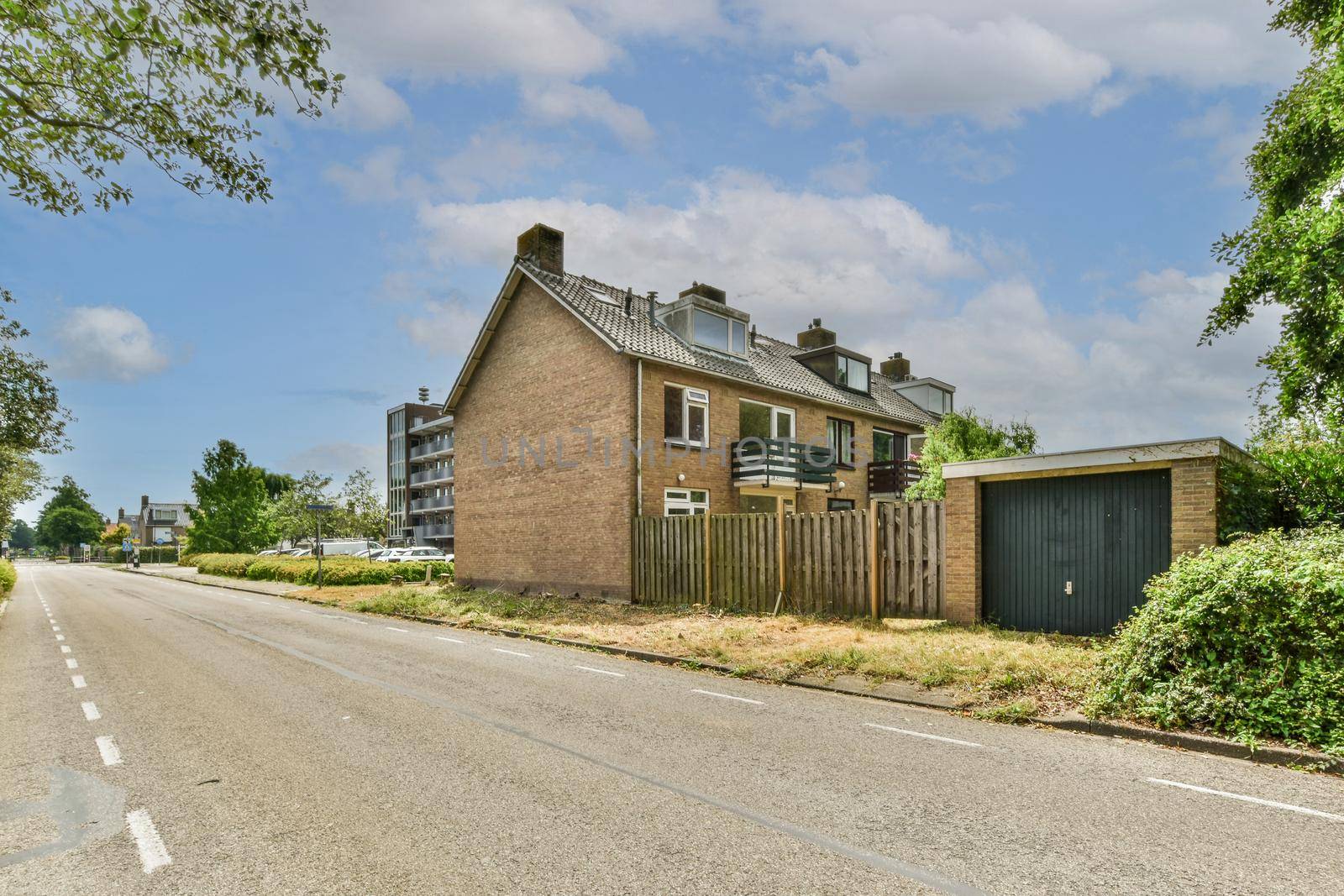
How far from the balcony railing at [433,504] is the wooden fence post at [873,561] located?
5152 centimetres

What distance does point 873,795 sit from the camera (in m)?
4.77

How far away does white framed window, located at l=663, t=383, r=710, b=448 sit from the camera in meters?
18.9

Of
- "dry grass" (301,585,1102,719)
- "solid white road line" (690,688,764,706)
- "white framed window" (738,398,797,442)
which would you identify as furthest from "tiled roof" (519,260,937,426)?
"solid white road line" (690,688,764,706)

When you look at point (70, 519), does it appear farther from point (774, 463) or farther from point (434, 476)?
point (774, 463)

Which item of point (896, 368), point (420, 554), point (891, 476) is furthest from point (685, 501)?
point (420, 554)

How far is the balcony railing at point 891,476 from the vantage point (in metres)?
25.2

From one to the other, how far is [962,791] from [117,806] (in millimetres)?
5517

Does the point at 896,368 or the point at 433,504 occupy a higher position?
the point at 896,368

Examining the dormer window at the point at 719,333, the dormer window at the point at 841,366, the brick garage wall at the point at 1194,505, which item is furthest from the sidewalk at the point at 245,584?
the brick garage wall at the point at 1194,505

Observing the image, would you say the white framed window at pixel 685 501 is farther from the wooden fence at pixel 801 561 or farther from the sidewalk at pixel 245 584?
the sidewalk at pixel 245 584

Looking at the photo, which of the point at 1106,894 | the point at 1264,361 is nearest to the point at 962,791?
the point at 1106,894

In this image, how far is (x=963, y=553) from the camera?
1159 cm

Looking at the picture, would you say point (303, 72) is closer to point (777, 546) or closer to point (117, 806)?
point (117, 806)

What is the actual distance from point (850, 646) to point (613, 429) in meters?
9.66
